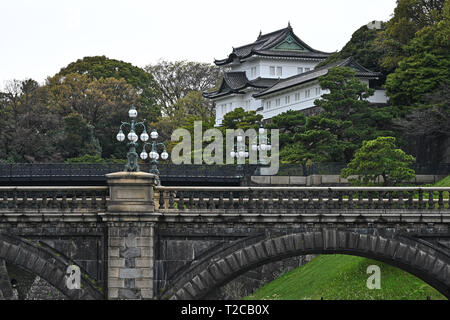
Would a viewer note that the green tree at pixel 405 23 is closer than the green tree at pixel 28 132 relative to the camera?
Yes

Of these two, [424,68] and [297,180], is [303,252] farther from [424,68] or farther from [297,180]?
[424,68]

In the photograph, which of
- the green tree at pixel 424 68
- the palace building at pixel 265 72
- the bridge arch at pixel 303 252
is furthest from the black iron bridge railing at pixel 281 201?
the palace building at pixel 265 72

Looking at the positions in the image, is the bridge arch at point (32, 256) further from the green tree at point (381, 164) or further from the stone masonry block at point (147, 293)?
the green tree at point (381, 164)

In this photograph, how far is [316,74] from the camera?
92.8 m

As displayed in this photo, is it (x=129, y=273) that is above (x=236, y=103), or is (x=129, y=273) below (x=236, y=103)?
below

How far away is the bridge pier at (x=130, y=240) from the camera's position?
3784cm

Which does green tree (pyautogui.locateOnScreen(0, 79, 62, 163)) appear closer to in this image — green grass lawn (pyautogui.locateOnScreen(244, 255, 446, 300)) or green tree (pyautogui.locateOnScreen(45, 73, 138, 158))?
green tree (pyautogui.locateOnScreen(45, 73, 138, 158))

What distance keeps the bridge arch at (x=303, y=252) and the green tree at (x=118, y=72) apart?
7721cm

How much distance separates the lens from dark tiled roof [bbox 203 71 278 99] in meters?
110

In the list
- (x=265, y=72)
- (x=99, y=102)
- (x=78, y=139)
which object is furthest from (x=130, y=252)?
(x=265, y=72)

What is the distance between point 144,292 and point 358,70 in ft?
172

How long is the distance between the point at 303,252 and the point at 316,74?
5511 centimetres
